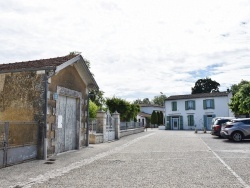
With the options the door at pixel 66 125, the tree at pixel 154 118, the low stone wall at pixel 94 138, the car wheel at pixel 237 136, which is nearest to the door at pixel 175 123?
the tree at pixel 154 118

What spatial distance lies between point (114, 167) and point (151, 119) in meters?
46.3

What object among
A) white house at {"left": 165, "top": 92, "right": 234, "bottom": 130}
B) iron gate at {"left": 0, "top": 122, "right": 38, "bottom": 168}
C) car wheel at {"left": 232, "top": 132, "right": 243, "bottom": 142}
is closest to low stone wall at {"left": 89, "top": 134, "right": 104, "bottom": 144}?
iron gate at {"left": 0, "top": 122, "right": 38, "bottom": 168}

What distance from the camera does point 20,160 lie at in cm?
868

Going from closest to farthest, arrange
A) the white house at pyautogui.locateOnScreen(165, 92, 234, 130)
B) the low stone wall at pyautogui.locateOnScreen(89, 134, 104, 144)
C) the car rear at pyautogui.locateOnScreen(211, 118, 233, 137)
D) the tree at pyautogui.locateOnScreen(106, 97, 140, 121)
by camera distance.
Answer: the low stone wall at pyautogui.locateOnScreen(89, 134, 104, 144), the car rear at pyautogui.locateOnScreen(211, 118, 233, 137), the tree at pyautogui.locateOnScreen(106, 97, 140, 121), the white house at pyautogui.locateOnScreen(165, 92, 234, 130)

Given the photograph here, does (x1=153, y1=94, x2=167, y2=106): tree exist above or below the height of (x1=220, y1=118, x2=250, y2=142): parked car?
above

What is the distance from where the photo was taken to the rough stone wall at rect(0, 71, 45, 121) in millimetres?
9844

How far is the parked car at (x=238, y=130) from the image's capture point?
51.9 ft

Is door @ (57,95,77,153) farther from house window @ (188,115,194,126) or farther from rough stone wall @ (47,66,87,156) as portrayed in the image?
house window @ (188,115,194,126)

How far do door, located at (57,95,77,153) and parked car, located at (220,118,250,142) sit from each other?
9.75 metres

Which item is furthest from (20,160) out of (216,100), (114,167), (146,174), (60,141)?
(216,100)

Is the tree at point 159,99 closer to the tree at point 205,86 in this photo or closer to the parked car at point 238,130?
the tree at point 205,86

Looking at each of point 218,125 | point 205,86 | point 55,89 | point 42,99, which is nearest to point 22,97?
point 42,99

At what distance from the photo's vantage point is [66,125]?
11.8m

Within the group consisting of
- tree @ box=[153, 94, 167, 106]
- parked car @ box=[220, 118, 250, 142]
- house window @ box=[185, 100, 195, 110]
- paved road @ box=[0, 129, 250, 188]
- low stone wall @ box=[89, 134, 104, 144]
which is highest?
tree @ box=[153, 94, 167, 106]
